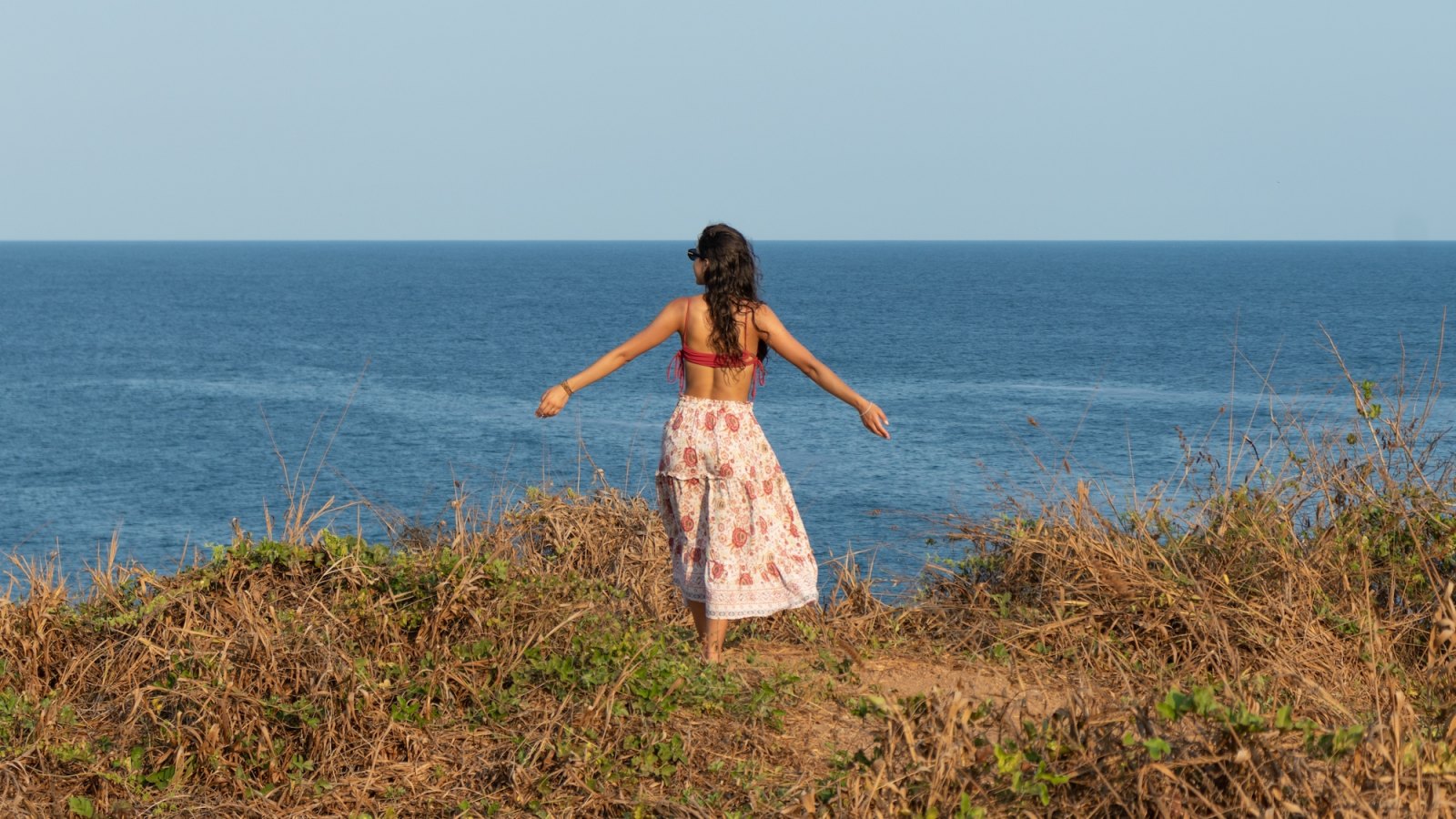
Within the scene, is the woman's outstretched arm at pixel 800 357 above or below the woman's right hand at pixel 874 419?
above

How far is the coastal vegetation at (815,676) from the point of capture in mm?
3428

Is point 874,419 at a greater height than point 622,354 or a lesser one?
lesser

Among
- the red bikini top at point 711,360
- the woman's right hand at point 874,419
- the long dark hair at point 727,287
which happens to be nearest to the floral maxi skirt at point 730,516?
the red bikini top at point 711,360

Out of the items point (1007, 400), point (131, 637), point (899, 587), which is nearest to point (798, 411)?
point (1007, 400)

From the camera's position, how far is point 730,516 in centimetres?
575

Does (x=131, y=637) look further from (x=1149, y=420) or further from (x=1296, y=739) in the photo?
(x=1149, y=420)

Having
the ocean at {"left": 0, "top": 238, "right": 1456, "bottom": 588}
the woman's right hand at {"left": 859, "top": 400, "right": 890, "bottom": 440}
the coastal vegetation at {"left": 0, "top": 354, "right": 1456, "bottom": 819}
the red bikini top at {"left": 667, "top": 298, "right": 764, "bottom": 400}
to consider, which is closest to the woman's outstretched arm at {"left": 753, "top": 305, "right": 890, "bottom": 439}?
the woman's right hand at {"left": 859, "top": 400, "right": 890, "bottom": 440}

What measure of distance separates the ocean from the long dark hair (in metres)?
1.02

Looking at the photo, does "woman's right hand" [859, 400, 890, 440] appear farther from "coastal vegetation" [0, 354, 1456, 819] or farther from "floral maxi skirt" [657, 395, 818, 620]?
"coastal vegetation" [0, 354, 1456, 819]

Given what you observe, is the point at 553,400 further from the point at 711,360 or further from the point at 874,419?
the point at 874,419

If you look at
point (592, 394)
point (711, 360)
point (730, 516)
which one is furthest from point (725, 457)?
point (592, 394)

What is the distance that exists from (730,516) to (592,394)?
38.1m

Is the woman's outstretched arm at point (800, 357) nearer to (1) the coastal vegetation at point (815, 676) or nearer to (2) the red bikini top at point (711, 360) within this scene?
(2) the red bikini top at point (711, 360)

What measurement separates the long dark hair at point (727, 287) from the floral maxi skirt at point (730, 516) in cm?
26
